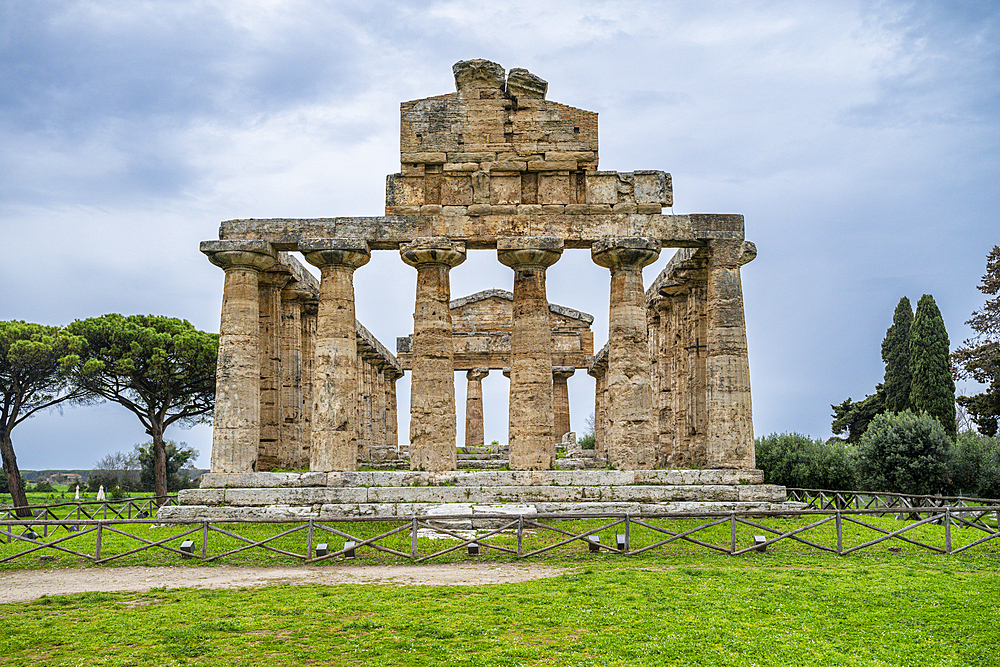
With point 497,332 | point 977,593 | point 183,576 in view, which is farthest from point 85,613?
point 497,332

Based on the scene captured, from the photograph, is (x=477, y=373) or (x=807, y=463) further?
(x=477, y=373)

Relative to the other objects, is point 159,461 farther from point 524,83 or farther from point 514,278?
point 524,83

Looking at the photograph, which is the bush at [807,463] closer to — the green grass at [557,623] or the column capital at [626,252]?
the column capital at [626,252]

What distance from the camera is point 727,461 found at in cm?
2067

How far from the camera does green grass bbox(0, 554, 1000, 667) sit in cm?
862

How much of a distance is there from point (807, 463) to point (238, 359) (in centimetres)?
2164

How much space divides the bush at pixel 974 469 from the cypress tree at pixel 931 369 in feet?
19.2

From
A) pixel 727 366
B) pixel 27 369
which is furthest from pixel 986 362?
pixel 27 369

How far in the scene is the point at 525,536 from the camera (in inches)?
683

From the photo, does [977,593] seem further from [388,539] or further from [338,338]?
[338,338]

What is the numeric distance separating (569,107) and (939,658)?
1639 centimetres

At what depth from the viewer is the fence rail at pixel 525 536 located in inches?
578

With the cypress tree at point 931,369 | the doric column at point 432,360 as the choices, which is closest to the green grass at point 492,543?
the doric column at point 432,360

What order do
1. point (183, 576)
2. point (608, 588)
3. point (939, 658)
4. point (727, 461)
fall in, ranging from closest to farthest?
1. point (939, 658)
2. point (608, 588)
3. point (183, 576)
4. point (727, 461)
